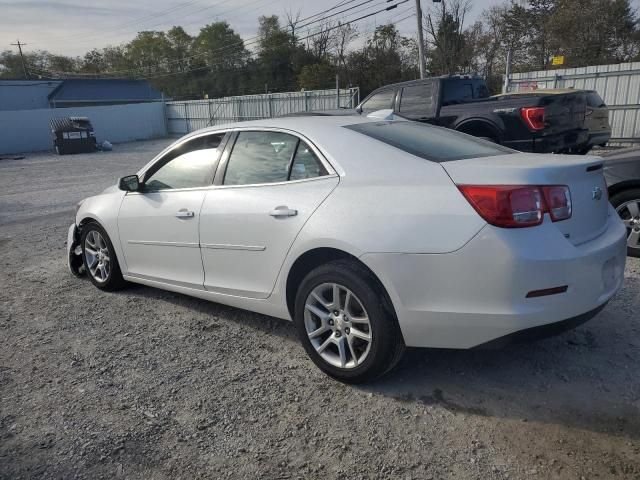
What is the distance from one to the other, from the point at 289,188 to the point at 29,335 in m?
2.50

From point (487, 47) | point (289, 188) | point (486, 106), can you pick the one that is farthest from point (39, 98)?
point (289, 188)

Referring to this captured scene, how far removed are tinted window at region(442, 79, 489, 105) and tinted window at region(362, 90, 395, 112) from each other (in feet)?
3.69

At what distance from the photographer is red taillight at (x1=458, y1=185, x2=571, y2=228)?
2.45 m

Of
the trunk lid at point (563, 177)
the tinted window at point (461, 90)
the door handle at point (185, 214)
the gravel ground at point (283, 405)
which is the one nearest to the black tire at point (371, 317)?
the gravel ground at point (283, 405)

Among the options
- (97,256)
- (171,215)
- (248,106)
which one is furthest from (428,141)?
(248,106)

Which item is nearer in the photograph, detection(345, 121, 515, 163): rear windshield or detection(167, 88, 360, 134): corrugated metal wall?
detection(345, 121, 515, 163): rear windshield

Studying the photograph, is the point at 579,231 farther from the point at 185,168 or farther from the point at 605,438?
the point at 185,168

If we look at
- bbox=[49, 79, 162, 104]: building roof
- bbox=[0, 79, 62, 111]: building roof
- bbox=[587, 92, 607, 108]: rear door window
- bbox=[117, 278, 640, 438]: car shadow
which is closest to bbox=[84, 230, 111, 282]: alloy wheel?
bbox=[117, 278, 640, 438]: car shadow

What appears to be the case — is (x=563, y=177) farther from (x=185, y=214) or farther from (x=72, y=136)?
(x=72, y=136)

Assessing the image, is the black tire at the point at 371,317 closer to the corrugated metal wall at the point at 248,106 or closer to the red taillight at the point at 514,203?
the red taillight at the point at 514,203

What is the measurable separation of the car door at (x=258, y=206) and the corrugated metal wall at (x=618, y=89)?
43.8 ft

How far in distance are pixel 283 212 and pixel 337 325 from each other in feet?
2.51

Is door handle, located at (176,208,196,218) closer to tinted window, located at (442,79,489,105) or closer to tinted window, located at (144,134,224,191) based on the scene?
tinted window, located at (144,134,224,191)

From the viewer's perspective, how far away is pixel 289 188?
324 centimetres
